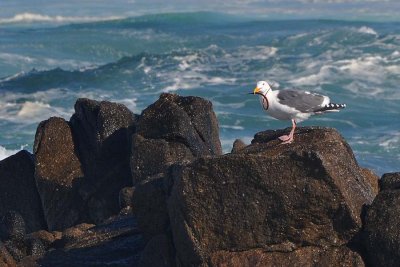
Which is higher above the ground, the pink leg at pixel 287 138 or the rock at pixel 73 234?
the pink leg at pixel 287 138

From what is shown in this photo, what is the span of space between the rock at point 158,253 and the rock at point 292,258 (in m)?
0.49

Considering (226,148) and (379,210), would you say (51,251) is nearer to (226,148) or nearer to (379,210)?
(379,210)

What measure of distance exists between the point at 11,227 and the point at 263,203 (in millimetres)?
2701

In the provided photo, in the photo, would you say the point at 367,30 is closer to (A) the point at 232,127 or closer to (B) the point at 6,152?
(A) the point at 232,127

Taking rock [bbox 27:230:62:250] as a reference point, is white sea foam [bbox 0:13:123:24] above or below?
below

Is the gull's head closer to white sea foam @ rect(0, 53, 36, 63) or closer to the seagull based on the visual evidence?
the seagull

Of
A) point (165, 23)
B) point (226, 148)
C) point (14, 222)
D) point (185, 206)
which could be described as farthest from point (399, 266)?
point (165, 23)

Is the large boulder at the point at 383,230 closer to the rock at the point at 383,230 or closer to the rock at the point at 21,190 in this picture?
the rock at the point at 383,230

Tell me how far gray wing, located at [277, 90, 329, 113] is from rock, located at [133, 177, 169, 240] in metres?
1.40

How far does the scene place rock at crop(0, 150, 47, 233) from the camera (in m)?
10.2

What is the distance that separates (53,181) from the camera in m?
9.96

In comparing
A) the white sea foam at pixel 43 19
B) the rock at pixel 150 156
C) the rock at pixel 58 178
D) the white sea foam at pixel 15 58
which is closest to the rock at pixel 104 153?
the rock at pixel 58 178

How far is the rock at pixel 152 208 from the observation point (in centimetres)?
748

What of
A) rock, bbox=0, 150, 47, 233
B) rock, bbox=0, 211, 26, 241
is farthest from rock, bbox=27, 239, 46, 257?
rock, bbox=0, 150, 47, 233
